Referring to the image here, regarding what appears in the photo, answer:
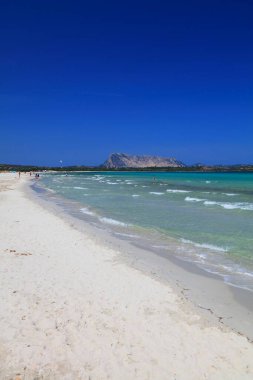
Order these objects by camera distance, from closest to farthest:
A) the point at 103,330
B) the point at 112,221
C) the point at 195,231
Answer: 1. the point at 103,330
2. the point at 195,231
3. the point at 112,221

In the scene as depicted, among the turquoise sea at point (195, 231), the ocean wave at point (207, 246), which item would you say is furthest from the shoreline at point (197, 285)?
the ocean wave at point (207, 246)

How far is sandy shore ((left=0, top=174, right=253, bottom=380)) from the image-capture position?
16.1 feet

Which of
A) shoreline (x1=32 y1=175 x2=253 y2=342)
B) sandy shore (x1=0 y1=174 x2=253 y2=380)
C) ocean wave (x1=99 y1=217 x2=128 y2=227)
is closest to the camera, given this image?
sandy shore (x1=0 y1=174 x2=253 y2=380)

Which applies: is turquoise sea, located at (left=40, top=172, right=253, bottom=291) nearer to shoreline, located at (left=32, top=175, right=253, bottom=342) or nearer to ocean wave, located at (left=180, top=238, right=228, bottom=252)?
ocean wave, located at (left=180, top=238, right=228, bottom=252)

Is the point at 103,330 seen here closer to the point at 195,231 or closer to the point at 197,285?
the point at 197,285

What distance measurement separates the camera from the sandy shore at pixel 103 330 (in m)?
4.92

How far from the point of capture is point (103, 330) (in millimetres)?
5949

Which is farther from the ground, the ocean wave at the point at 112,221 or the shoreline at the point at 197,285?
the ocean wave at the point at 112,221

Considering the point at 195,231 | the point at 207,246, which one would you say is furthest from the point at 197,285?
the point at 195,231

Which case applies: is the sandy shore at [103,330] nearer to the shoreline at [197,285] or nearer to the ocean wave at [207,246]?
the shoreline at [197,285]

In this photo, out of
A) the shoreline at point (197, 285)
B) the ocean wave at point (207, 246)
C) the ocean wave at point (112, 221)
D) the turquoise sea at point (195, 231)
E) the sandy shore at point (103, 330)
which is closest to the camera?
the sandy shore at point (103, 330)

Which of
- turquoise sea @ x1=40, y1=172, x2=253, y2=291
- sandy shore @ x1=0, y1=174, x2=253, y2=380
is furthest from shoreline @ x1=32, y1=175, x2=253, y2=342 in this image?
turquoise sea @ x1=40, y1=172, x2=253, y2=291

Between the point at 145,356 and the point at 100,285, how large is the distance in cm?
305

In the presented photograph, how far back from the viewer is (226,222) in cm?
1828
